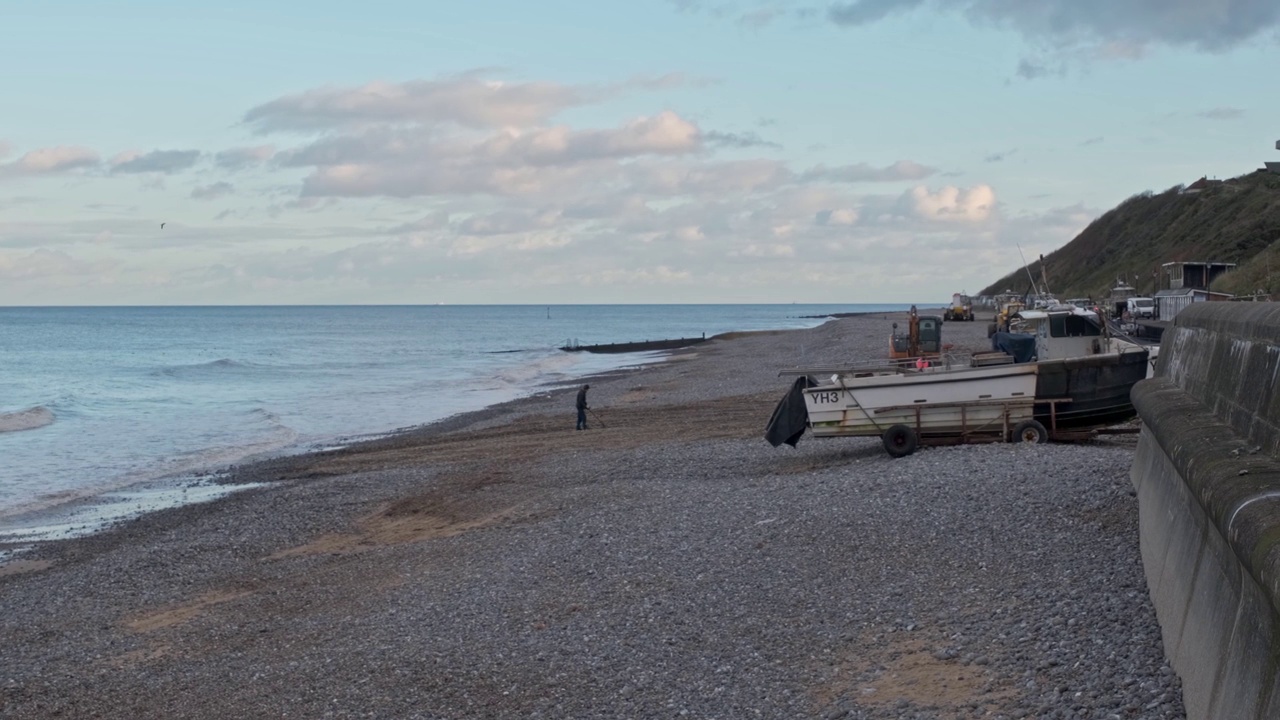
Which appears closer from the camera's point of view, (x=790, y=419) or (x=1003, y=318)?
(x=790, y=419)

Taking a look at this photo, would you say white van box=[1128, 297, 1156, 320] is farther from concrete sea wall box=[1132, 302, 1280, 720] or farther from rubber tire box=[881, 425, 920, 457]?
concrete sea wall box=[1132, 302, 1280, 720]

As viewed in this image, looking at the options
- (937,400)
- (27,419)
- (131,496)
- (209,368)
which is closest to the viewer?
(937,400)

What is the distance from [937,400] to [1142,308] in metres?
53.2

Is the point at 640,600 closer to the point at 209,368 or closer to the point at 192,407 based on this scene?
the point at 192,407

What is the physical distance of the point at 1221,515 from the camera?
5.54 m

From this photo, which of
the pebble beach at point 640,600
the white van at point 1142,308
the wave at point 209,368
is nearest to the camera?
the pebble beach at point 640,600

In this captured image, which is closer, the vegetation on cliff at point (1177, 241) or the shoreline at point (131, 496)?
the shoreline at point (131, 496)

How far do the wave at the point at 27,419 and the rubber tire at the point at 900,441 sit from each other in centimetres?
3287

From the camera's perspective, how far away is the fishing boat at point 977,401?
20.1 metres

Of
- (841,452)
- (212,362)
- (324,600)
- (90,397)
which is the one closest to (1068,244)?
(212,362)

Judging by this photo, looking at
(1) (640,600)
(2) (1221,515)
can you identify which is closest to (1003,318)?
(1) (640,600)

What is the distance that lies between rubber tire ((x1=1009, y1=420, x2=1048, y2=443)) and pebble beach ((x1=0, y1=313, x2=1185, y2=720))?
1.47 feet

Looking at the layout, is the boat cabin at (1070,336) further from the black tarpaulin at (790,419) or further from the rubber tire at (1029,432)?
the black tarpaulin at (790,419)

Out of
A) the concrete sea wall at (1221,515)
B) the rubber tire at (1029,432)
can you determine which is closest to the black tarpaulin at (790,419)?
the rubber tire at (1029,432)
